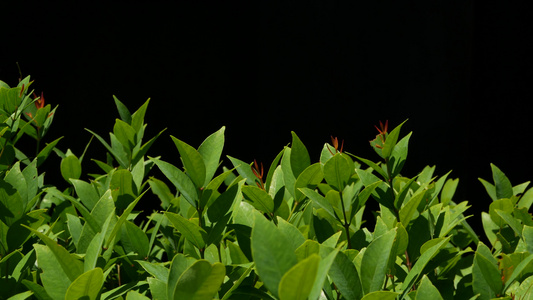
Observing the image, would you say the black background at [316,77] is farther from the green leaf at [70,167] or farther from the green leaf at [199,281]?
the green leaf at [199,281]

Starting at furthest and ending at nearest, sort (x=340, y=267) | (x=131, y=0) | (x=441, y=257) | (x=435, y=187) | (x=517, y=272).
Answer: (x=131, y=0) → (x=435, y=187) → (x=441, y=257) → (x=517, y=272) → (x=340, y=267)

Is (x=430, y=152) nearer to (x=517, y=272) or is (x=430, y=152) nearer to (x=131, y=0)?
(x=131, y=0)

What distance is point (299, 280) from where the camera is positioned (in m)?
0.50

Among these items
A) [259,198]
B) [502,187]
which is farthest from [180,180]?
[502,187]

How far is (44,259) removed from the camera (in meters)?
0.71

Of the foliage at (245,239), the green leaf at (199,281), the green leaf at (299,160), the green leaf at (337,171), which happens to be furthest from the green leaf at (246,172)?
the green leaf at (199,281)

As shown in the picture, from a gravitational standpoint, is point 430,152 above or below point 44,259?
below

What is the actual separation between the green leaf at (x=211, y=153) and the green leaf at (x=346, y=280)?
0.24 meters

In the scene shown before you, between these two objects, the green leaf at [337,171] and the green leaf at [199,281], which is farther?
the green leaf at [337,171]

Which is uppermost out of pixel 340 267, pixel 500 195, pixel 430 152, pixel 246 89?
pixel 340 267

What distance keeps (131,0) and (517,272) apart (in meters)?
3.17

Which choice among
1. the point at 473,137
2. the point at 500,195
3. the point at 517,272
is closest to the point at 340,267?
the point at 517,272

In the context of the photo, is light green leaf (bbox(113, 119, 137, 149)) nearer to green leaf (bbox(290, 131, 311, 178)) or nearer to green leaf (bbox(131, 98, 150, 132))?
green leaf (bbox(131, 98, 150, 132))

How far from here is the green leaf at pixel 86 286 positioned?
2.12ft
